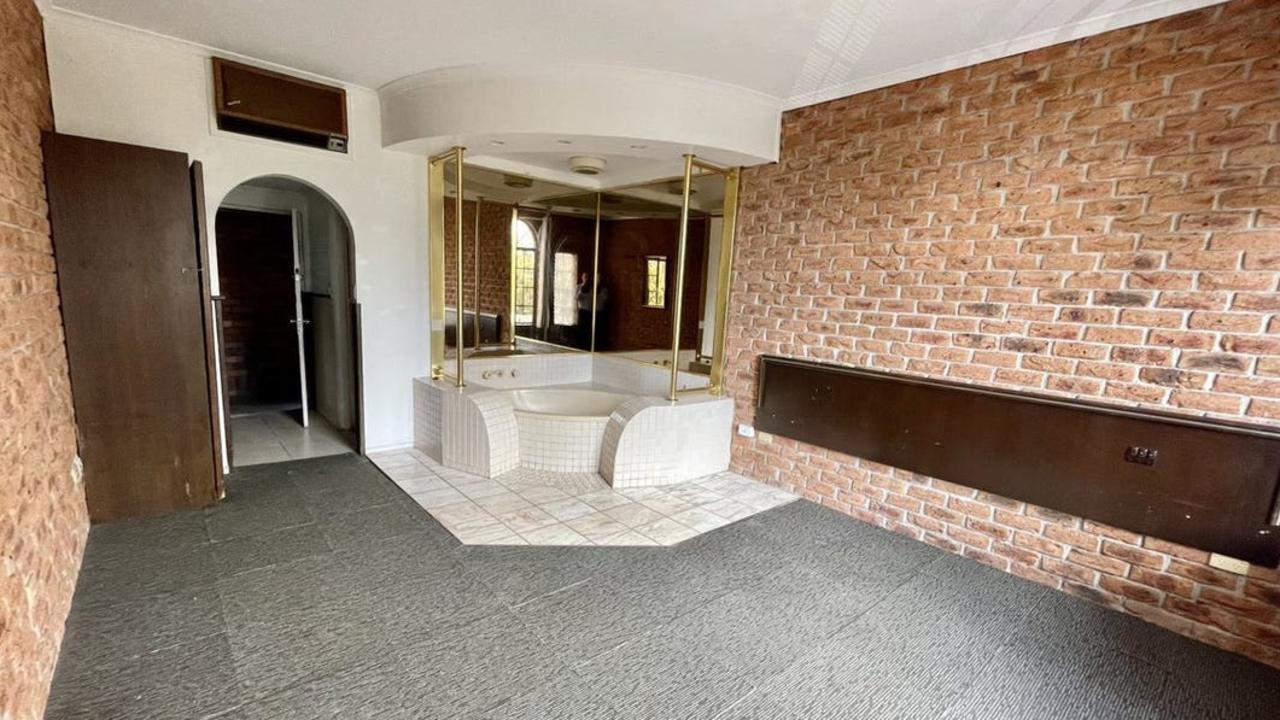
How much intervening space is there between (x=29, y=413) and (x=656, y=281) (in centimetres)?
397

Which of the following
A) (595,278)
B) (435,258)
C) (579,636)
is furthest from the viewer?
(595,278)

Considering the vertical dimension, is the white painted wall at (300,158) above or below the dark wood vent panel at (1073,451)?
above

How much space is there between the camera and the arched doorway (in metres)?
3.97

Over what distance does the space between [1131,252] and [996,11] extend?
116 centimetres

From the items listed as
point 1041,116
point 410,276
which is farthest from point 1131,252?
point 410,276

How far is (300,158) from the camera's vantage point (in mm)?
3291

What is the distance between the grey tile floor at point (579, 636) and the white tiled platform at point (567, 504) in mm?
148

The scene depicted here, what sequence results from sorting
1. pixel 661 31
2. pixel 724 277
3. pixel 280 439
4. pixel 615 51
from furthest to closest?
pixel 280 439 → pixel 724 277 → pixel 615 51 → pixel 661 31

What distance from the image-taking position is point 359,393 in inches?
147

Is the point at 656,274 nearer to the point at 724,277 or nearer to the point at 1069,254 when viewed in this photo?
the point at 724,277

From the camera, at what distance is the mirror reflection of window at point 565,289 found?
207 inches

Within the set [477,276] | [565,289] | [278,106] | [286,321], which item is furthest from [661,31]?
[286,321]

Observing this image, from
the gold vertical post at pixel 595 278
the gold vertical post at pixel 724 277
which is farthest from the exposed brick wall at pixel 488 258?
the gold vertical post at pixel 724 277

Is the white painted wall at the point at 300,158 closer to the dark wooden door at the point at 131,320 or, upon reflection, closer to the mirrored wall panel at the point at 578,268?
Result: the mirrored wall panel at the point at 578,268
